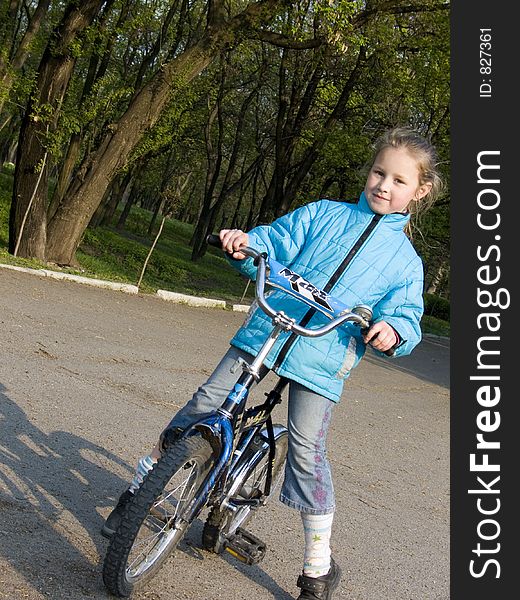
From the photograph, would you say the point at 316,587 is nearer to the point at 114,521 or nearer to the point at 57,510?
the point at 114,521

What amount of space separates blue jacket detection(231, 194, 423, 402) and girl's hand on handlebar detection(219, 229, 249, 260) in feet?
0.44

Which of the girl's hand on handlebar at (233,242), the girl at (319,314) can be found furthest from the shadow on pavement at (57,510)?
the girl's hand on handlebar at (233,242)

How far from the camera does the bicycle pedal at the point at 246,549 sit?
4.32 metres

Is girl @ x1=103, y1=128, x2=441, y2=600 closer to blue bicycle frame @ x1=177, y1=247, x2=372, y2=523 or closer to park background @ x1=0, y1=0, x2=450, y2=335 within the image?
blue bicycle frame @ x1=177, y1=247, x2=372, y2=523

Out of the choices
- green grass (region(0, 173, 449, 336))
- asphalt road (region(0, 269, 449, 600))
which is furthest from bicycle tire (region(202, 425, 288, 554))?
green grass (region(0, 173, 449, 336))

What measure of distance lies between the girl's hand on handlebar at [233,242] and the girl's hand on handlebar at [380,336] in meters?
0.62

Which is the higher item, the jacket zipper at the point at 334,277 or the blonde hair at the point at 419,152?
the blonde hair at the point at 419,152

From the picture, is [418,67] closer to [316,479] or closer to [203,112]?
[203,112]

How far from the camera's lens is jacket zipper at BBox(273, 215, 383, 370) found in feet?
13.3

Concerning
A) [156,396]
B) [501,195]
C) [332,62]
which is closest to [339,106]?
[332,62]

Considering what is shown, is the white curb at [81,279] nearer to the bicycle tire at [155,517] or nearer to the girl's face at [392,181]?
the girl's face at [392,181]

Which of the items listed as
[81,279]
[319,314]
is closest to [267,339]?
[319,314]

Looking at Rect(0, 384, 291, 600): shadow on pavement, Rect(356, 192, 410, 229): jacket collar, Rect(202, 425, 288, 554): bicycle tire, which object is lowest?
Rect(0, 384, 291, 600): shadow on pavement

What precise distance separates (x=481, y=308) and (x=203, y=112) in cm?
3216
